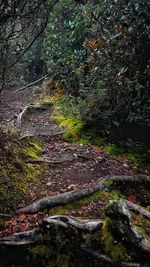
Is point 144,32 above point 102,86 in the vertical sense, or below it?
above

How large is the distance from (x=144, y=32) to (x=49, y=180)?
3.91 metres

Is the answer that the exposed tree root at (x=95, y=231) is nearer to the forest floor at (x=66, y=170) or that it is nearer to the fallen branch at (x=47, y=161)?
the forest floor at (x=66, y=170)

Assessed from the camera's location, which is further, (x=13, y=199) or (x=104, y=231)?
(x=13, y=199)

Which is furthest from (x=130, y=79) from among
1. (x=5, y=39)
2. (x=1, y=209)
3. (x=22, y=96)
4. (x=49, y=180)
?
(x=22, y=96)

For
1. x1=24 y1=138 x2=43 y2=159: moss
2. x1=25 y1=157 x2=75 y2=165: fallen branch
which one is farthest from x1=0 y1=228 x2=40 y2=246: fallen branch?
x1=24 y1=138 x2=43 y2=159: moss

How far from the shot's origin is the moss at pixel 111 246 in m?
4.33

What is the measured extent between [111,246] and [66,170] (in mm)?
2970

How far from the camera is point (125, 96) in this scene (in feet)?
28.5

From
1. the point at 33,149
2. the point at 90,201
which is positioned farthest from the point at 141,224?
the point at 33,149

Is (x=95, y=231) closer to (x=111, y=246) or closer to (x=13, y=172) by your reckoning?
(x=111, y=246)

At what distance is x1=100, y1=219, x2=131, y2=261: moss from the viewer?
433 centimetres

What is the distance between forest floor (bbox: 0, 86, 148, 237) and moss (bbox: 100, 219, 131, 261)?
778 millimetres

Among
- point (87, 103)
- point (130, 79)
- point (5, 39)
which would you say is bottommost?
point (87, 103)

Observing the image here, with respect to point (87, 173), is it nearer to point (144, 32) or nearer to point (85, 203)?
point (85, 203)
